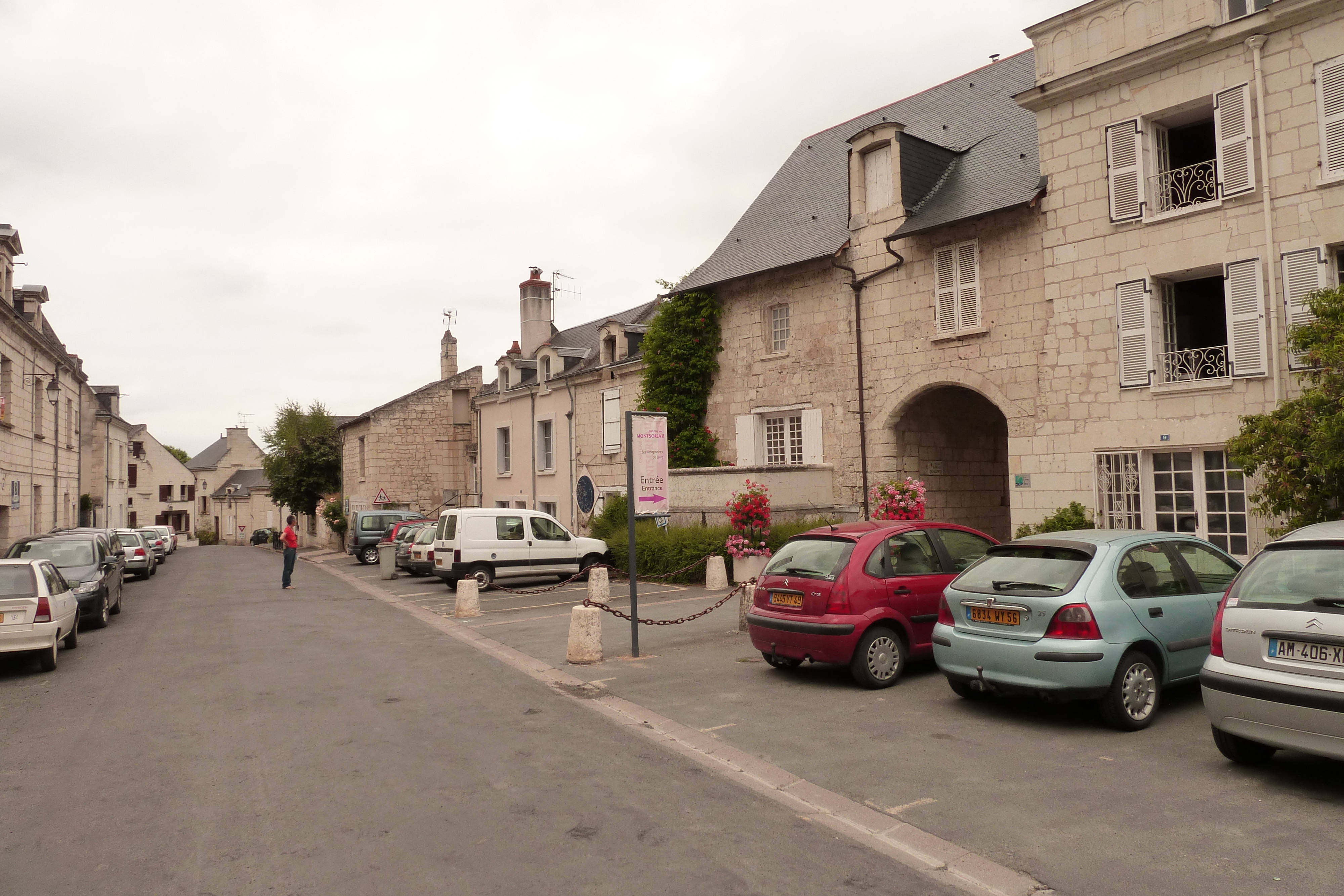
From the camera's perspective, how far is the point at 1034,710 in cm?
686

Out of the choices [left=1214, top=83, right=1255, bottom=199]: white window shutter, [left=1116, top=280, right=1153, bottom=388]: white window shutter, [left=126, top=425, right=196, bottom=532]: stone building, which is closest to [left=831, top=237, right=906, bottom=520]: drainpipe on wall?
[left=1116, top=280, right=1153, bottom=388]: white window shutter

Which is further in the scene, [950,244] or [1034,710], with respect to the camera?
[950,244]

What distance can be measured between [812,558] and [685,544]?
8.70 metres

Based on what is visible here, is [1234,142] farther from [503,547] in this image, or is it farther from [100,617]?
[100,617]

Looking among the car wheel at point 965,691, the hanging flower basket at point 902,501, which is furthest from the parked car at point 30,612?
the hanging flower basket at point 902,501

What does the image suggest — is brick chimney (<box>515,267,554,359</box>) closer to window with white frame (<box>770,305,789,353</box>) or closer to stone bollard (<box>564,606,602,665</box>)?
window with white frame (<box>770,305,789,353</box>)

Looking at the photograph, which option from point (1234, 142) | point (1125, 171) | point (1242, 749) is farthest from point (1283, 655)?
point (1125, 171)

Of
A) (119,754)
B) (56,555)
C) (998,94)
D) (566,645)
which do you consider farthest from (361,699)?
(998,94)

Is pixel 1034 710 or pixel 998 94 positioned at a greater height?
pixel 998 94

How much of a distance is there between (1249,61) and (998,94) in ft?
22.6

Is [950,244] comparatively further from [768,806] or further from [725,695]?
[768,806]

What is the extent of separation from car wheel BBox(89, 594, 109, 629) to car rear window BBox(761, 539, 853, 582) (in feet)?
34.5

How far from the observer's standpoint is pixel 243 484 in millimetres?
70312

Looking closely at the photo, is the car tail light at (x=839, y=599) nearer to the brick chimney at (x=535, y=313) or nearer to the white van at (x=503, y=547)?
the white van at (x=503, y=547)
